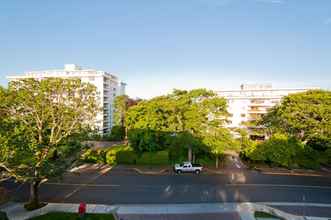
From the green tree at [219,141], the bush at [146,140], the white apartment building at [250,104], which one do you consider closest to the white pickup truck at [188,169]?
the green tree at [219,141]

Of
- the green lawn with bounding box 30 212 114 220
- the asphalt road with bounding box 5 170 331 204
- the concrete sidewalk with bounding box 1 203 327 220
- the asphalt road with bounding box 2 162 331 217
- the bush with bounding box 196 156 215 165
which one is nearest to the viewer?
the green lawn with bounding box 30 212 114 220

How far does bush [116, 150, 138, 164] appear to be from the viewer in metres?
32.0

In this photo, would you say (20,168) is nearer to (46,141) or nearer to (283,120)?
(46,141)

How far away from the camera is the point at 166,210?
16.5m

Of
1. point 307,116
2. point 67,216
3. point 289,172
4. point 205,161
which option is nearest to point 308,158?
point 289,172

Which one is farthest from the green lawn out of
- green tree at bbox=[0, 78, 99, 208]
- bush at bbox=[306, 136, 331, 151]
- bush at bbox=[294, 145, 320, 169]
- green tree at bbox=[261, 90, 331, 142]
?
bush at bbox=[306, 136, 331, 151]

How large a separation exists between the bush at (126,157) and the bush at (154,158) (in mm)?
807

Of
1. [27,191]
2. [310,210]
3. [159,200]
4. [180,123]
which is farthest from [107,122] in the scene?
[310,210]

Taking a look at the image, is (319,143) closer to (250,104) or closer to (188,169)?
(188,169)

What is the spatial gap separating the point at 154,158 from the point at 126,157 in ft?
12.4

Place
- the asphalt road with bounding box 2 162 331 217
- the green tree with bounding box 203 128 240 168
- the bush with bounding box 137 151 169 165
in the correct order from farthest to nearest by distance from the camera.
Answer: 1. the bush with bounding box 137 151 169 165
2. the green tree with bounding box 203 128 240 168
3. the asphalt road with bounding box 2 162 331 217

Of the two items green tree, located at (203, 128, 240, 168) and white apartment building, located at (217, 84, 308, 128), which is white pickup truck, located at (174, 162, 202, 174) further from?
white apartment building, located at (217, 84, 308, 128)

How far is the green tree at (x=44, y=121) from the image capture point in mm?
14398

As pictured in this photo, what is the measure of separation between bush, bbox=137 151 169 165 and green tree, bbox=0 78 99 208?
13.7 metres
